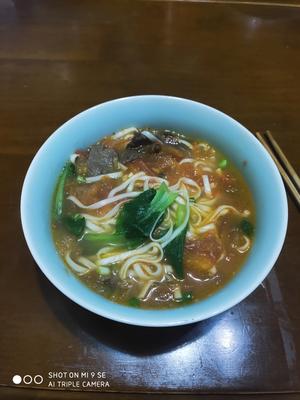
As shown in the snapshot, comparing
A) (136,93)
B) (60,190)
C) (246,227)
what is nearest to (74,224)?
(60,190)

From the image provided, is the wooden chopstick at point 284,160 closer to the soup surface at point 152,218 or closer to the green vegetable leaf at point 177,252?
the soup surface at point 152,218

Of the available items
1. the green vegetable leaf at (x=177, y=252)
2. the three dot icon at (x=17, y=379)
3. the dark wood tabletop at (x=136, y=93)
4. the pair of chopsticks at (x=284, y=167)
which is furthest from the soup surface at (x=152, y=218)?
the three dot icon at (x=17, y=379)

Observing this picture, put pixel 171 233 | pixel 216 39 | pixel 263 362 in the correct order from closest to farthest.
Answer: pixel 263 362
pixel 171 233
pixel 216 39

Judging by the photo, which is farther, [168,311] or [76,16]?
[76,16]

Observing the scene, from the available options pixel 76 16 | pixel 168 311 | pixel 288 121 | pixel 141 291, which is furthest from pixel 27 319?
pixel 76 16

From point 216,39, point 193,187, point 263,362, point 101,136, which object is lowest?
point 263,362

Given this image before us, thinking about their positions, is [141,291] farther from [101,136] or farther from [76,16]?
[76,16]

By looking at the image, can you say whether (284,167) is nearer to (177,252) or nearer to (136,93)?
(177,252)

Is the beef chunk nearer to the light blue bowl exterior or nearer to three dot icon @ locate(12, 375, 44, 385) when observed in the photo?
the light blue bowl exterior
